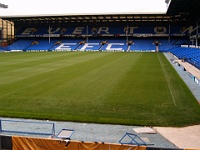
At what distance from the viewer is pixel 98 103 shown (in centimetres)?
1414

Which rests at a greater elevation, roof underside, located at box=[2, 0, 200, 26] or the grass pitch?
roof underside, located at box=[2, 0, 200, 26]

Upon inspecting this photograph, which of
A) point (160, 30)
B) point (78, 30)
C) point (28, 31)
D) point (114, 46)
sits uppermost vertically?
point (160, 30)

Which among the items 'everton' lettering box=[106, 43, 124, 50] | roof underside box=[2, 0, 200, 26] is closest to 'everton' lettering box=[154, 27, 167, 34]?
roof underside box=[2, 0, 200, 26]

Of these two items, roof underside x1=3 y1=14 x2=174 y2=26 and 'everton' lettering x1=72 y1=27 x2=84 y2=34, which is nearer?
roof underside x1=3 y1=14 x2=174 y2=26

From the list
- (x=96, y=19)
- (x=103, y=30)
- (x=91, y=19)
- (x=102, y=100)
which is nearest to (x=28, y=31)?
(x=91, y=19)

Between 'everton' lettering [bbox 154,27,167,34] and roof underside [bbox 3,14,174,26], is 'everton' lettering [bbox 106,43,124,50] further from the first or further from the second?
'everton' lettering [bbox 154,27,167,34]

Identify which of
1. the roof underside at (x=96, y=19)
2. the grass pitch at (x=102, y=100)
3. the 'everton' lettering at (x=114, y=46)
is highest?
the roof underside at (x=96, y=19)

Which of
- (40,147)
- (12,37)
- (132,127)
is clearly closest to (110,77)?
(132,127)

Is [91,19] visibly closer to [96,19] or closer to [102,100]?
[96,19]

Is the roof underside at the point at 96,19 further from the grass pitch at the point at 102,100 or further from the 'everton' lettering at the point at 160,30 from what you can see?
the grass pitch at the point at 102,100

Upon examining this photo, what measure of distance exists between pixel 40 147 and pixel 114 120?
4.29 meters

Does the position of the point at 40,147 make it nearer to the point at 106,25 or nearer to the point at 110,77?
the point at 110,77

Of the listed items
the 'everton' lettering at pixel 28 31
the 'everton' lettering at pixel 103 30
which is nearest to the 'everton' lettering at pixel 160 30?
the 'everton' lettering at pixel 103 30

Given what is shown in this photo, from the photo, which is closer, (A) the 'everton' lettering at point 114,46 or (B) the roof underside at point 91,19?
(B) the roof underside at point 91,19
